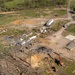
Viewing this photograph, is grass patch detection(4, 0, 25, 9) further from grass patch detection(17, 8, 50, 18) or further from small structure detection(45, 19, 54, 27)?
small structure detection(45, 19, 54, 27)

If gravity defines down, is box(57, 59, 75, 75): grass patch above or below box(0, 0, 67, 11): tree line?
below

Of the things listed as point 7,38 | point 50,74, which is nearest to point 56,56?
point 50,74

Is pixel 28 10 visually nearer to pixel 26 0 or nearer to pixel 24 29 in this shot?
pixel 26 0

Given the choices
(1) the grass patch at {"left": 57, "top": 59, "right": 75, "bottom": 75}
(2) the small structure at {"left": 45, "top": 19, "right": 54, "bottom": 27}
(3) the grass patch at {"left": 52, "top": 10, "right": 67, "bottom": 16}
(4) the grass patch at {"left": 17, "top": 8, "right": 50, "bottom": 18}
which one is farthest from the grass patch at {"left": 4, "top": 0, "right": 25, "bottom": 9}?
(1) the grass patch at {"left": 57, "top": 59, "right": 75, "bottom": 75}

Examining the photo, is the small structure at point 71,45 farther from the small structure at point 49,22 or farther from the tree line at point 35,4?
the tree line at point 35,4

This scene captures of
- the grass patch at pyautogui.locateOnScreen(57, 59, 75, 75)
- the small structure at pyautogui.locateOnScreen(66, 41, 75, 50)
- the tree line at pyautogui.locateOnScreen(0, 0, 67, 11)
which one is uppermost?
the tree line at pyautogui.locateOnScreen(0, 0, 67, 11)

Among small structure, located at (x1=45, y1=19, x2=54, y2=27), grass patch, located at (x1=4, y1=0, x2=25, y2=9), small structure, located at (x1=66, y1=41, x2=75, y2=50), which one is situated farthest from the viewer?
grass patch, located at (x1=4, y1=0, x2=25, y2=9)

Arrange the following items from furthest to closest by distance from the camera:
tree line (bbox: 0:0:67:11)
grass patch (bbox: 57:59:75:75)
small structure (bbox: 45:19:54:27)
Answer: tree line (bbox: 0:0:67:11)
small structure (bbox: 45:19:54:27)
grass patch (bbox: 57:59:75:75)

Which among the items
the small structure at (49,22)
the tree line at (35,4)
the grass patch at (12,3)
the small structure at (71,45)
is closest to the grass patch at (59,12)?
the tree line at (35,4)

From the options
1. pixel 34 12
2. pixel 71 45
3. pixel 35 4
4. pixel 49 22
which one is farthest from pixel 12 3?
pixel 71 45

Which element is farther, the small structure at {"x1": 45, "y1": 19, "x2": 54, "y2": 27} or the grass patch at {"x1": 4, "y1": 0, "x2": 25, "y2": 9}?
the grass patch at {"x1": 4, "y1": 0, "x2": 25, "y2": 9}

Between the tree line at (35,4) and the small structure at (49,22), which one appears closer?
the small structure at (49,22)
